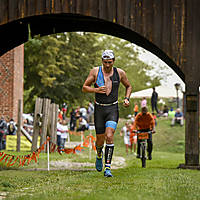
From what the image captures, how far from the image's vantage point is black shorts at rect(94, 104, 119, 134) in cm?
855

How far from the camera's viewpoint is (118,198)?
545 centimetres

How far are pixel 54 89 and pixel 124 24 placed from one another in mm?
25493

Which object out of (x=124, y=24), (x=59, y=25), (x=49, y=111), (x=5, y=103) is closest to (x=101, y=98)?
(x=124, y=24)

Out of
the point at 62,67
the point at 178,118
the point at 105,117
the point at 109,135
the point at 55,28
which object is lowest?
the point at 109,135

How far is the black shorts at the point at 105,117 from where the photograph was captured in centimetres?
855

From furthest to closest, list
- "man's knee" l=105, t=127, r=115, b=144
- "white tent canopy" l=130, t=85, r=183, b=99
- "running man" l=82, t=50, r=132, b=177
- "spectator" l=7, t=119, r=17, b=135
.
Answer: "white tent canopy" l=130, t=85, r=183, b=99 → "spectator" l=7, t=119, r=17, b=135 → "running man" l=82, t=50, r=132, b=177 → "man's knee" l=105, t=127, r=115, b=144

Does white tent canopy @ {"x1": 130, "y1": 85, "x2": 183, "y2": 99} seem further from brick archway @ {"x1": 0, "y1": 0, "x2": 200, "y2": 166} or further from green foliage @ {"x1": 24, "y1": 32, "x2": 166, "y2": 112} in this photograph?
brick archway @ {"x1": 0, "y1": 0, "x2": 200, "y2": 166}

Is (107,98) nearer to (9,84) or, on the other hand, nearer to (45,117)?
(45,117)

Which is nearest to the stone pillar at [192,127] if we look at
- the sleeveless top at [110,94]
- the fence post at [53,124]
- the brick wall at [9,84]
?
the sleeveless top at [110,94]

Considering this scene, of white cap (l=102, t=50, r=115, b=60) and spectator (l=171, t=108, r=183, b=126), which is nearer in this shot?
white cap (l=102, t=50, r=115, b=60)

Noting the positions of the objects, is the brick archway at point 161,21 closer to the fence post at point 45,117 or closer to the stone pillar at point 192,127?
the stone pillar at point 192,127

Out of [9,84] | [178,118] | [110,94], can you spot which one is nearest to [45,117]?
[9,84]

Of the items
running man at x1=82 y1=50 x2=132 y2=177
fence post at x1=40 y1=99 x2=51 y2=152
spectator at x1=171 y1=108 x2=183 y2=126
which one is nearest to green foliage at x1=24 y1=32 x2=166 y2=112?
spectator at x1=171 y1=108 x2=183 y2=126

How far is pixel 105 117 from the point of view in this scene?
8.66 meters
